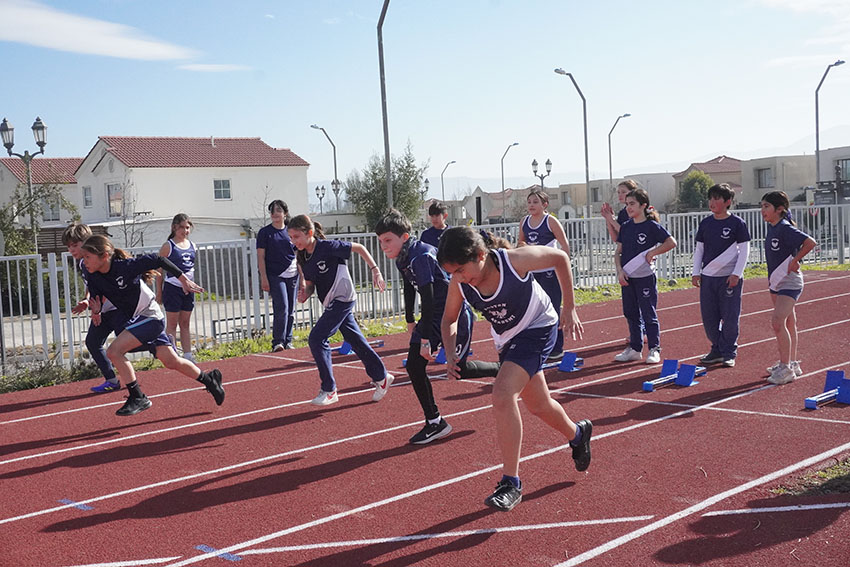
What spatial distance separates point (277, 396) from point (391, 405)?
1.59 m

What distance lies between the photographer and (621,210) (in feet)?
35.9

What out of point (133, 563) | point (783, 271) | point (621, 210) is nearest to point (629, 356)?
point (621, 210)

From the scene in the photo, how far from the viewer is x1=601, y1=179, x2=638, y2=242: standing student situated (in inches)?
409

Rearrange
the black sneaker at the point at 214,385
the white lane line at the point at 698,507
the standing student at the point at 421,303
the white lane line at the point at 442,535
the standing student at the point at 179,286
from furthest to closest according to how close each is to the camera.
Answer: the standing student at the point at 179,286, the black sneaker at the point at 214,385, the standing student at the point at 421,303, the white lane line at the point at 442,535, the white lane line at the point at 698,507

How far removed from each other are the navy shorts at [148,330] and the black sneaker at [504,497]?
4.42 metres

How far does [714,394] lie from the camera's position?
833 cm

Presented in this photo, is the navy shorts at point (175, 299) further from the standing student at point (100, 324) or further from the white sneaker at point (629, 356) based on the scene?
the white sneaker at point (629, 356)

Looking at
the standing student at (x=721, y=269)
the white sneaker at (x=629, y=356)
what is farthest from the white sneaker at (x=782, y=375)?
the white sneaker at (x=629, y=356)

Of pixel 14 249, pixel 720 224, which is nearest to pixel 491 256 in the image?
pixel 720 224

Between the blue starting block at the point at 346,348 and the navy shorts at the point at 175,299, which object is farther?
the blue starting block at the point at 346,348

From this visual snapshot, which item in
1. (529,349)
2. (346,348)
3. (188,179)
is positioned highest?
(188,179)

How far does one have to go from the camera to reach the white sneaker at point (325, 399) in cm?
862

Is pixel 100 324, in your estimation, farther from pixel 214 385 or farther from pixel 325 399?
pixel 325 399

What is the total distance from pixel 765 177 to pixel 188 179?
182 feet
